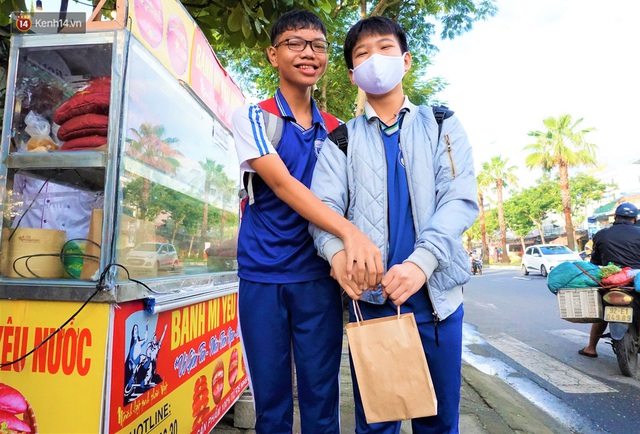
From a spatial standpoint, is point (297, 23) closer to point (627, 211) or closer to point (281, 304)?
point (281, 304)

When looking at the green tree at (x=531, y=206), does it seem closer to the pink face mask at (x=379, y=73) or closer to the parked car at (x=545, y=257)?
the parked car at (x=545, y=257)

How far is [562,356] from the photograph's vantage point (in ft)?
16.6

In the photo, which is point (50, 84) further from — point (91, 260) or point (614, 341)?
point (614, 341)

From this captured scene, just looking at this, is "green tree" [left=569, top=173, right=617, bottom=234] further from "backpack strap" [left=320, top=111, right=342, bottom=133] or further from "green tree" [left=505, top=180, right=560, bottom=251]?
"backpack strap" [left=320, top=111, right=342, bottom=133]

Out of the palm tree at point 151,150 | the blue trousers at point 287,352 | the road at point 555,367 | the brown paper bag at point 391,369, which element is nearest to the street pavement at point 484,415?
the road at point 555,367

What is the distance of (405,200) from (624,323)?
13.1ft

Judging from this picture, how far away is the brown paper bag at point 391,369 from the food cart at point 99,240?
2.83 feet

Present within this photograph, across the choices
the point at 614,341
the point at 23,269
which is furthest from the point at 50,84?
the point at 614,341

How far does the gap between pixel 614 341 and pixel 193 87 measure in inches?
181

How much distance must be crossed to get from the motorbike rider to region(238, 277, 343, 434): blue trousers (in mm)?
4485

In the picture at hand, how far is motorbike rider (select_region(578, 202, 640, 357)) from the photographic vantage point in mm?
4762

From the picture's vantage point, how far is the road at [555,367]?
3.30m

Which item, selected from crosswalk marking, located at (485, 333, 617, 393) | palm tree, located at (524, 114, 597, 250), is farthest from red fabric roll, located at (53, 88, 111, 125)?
palm tree, located at (524, 114, 597, 250)

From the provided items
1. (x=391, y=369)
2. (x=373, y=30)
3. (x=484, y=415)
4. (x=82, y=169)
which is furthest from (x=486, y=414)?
(x=82, y=169)
